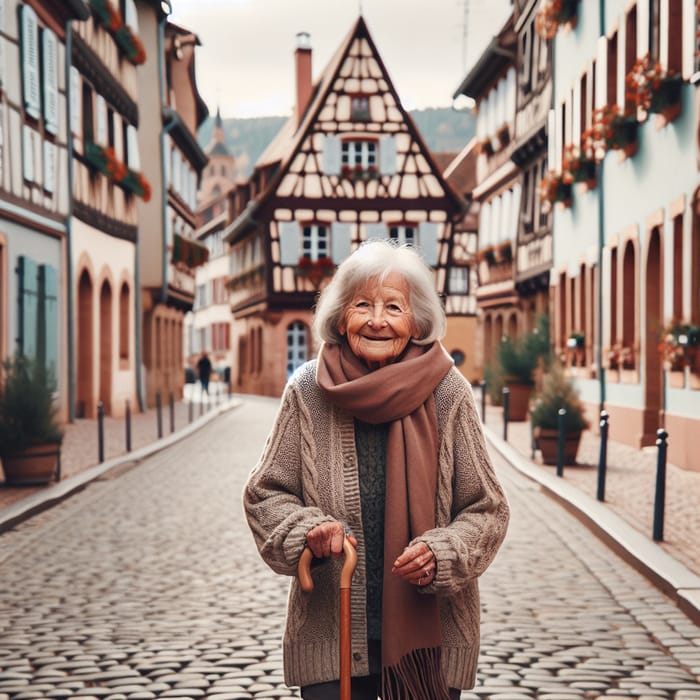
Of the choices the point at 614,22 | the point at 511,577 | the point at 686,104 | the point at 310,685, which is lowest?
the point at 511,577

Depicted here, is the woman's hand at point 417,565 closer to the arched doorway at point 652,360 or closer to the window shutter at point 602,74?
the arched doorway at point 652,360

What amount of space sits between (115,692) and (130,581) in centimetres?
269

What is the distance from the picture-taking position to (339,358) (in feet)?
11.0

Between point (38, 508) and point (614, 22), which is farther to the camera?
point (614, 22)

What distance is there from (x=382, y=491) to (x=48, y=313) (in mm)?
19066

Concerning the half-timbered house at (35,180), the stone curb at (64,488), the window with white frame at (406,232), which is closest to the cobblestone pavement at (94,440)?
the stone curb at (64,488)

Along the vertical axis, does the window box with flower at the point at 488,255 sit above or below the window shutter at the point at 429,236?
below

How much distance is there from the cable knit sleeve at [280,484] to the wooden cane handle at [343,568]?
7 cm

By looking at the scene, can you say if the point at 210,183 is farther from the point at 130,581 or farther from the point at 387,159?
the point at 130,581

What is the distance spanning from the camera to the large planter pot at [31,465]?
13.3 metres

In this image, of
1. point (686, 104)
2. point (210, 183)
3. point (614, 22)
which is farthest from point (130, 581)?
point (210, 183)

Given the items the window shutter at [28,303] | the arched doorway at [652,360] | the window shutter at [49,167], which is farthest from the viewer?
the window shutter at [49,167]

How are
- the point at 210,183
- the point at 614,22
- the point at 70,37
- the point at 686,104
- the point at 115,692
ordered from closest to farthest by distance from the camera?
the point at 115,692 → the point at 686,104 → the point at 614,22 → the point at 70,37 → the point at 210,183

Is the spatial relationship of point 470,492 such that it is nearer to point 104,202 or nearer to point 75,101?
point 75,101
